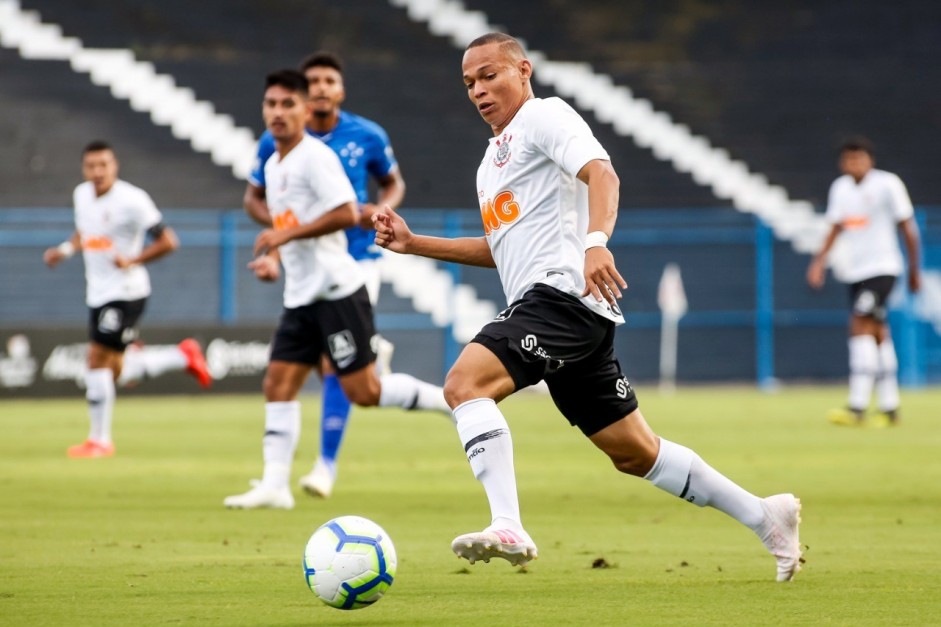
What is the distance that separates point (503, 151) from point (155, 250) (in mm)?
7912

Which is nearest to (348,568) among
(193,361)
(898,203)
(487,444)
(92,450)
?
(487,444)

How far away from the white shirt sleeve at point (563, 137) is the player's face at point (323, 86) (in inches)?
172

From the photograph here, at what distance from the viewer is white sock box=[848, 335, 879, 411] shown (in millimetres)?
15664

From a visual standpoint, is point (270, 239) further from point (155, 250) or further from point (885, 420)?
point (885, 420)

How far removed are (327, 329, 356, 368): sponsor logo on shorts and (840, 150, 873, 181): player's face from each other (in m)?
8.44

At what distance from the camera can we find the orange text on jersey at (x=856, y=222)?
16.2 meters

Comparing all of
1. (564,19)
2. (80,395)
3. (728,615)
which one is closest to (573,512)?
(728,615)

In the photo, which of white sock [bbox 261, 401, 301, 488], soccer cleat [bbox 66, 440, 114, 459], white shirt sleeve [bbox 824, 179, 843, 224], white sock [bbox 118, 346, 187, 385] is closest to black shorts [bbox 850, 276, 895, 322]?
white shirt sleeve [bbox 824, 179, 843, 224]

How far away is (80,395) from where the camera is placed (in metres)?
20.4

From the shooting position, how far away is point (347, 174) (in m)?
10.2

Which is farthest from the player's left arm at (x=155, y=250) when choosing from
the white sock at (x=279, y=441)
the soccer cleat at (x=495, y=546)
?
the soccer cleat at (x=495, y=546)

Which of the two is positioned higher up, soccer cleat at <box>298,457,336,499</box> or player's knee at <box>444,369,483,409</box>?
player's knee at <box>444,369,483,409</box>

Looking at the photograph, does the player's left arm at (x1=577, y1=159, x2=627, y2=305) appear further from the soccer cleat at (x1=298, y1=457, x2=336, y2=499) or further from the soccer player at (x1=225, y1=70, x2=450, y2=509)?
the soccer cleat at (x1=298, y1=457, x2=336, y2=499)

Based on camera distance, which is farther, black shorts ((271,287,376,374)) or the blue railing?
the blue railing
